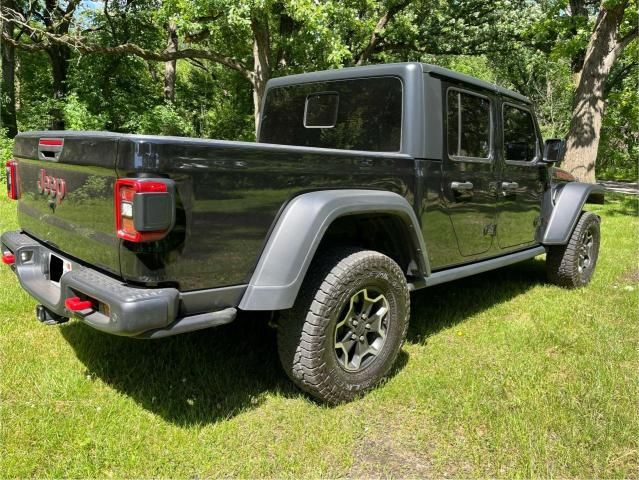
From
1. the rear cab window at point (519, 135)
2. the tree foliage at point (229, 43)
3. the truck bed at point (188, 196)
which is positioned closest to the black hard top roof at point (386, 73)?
the rear cab window at point (519, 135)

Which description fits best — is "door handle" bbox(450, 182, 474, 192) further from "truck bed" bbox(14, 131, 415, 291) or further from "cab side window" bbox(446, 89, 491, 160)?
"truck bed" bbox(14, 131, 415, 291)

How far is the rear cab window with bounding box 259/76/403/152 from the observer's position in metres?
3.42

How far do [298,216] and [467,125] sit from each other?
1.85 meters

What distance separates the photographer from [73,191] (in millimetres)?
2533

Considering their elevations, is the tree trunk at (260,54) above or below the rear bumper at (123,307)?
above

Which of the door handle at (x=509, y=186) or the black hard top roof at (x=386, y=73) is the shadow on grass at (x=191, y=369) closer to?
the black hard top roof at (x=386, y=73)

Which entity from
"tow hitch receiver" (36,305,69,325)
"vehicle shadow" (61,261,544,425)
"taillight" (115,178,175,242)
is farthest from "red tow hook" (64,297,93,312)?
"vehicle shadow" (61,261,544,425)

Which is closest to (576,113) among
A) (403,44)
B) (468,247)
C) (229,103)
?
(403,44)

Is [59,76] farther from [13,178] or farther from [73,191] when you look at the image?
[73,191]

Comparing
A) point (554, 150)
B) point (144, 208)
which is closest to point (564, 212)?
point (554, 150)

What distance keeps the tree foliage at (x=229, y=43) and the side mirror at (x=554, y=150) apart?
7.09m

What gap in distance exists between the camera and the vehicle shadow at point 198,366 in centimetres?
282

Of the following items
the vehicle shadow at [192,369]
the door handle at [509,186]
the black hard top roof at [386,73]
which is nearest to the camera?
the vehicle shadow at [192,369]

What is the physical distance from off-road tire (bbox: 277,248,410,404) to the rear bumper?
411mm
